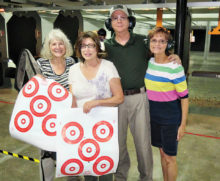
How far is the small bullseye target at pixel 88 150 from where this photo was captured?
5.04 ft

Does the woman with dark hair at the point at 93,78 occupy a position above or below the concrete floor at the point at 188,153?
above

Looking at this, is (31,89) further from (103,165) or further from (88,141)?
(103,165)

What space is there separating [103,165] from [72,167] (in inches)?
8.6

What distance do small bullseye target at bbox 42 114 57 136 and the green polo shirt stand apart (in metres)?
0.67

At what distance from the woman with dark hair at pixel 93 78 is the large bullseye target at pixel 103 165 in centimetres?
39

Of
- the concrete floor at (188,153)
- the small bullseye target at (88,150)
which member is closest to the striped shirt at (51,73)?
the small bullseye target at (88,150)

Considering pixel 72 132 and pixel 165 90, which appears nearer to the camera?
pixel 72 132

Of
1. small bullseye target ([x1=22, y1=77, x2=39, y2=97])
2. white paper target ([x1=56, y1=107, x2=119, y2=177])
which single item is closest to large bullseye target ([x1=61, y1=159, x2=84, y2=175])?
white paper target ([x1=56, y1=107, x2=119, y2=177])

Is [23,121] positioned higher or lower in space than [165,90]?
lower

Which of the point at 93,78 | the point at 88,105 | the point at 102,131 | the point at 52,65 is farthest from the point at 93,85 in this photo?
the point at 52,65

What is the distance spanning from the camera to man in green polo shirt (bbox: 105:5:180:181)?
184 centimetres

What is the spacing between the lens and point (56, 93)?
1538 mm

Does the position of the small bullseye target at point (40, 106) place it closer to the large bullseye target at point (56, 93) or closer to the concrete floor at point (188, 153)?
the large bullseye target at point (56, 93)

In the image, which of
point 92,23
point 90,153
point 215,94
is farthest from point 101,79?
point 92,23
